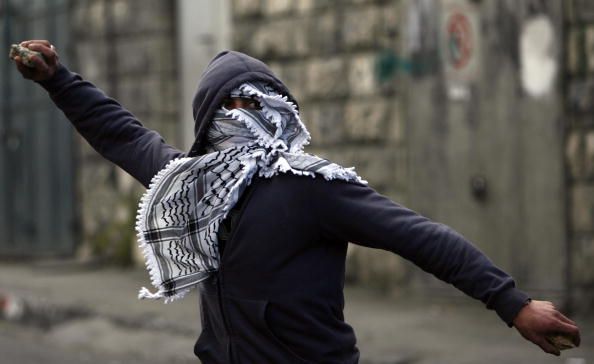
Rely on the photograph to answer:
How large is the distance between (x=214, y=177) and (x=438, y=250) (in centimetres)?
61

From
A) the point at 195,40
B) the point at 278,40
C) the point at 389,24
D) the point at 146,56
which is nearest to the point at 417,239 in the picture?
the point at 389,24

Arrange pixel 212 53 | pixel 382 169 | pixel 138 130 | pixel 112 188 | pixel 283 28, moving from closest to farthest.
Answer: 1. pixel 138 130
2. pixel 382 169
3. pixel 283 28
4. pixel 212 53
5. pixel 112 188

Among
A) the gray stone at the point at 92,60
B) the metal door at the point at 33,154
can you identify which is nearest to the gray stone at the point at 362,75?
the gray stone at the point at 92,60

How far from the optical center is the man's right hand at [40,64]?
10.4 feet

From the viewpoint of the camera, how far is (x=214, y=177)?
115 inches

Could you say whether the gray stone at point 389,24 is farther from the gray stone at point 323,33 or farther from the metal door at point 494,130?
the gray stone at point 323,33

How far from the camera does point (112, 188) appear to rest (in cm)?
1113

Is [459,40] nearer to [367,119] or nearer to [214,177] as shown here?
[367,119]

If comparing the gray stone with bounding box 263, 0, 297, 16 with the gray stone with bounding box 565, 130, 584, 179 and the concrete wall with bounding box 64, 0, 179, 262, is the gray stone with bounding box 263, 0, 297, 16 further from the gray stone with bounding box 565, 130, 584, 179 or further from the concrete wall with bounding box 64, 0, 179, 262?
the gray stone with bounding box 565, 130, 584, 179

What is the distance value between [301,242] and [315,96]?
6.42 m

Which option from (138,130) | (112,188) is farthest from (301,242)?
(112,188)

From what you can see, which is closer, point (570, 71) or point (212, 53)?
point (570, 71)

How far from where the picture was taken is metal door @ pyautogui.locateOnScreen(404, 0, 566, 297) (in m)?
7.61

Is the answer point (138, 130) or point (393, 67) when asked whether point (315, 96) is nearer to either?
point (393, 67)
